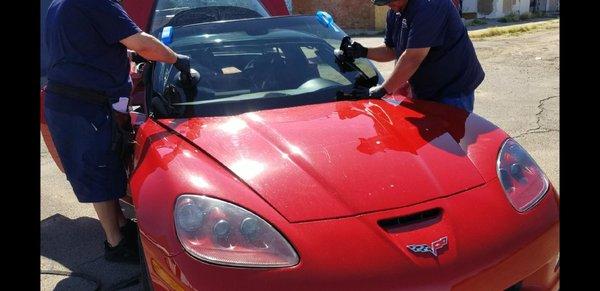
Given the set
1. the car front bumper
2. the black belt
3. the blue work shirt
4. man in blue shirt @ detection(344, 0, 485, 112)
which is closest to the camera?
the car front bumper

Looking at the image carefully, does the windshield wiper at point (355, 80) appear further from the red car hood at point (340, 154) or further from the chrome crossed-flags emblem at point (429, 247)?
the chrome crossed-flags emblem at point (429, 247)

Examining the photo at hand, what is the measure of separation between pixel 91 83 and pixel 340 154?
1556 millimetres

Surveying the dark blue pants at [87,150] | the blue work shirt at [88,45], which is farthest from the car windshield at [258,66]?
the dark blue pants at [87,150]

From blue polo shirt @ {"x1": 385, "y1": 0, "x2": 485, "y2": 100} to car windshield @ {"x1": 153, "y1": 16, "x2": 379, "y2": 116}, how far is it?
0.33 meters

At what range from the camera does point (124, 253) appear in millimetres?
3236

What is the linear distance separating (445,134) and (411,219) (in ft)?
2.26

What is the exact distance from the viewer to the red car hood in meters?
2.07

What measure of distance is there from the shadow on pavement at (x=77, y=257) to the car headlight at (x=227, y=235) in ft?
3.83

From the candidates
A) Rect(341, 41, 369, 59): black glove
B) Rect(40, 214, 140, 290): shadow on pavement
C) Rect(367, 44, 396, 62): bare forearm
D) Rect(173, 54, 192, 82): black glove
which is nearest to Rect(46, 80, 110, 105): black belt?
Rect(173, 54, 192, 82): black glove

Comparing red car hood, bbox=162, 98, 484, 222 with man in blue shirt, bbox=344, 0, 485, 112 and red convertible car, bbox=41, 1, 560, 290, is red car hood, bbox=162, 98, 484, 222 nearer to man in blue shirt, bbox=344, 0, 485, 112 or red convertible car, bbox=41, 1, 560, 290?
red convertible car, bbox=41, 1, 560, 290

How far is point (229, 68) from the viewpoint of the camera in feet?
10.2

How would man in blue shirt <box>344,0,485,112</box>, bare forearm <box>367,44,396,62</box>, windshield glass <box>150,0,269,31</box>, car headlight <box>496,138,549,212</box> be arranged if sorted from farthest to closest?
windshield glass <box>150,0,269,31</box> < bare forearm <box>367,44,396,62</box> < man in blue shirt <box>344,0,485,112</box> < car headlight <box>496,138,549,212</box>
